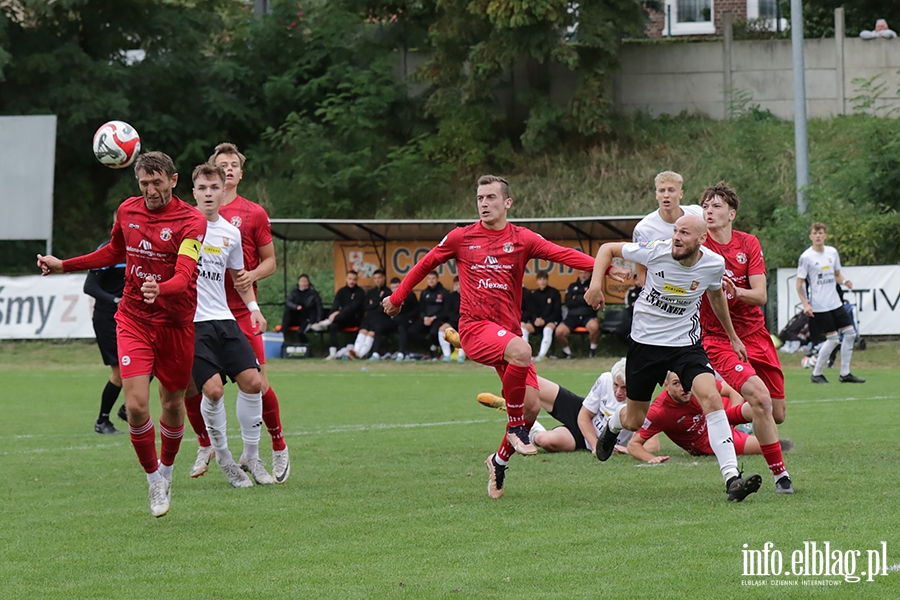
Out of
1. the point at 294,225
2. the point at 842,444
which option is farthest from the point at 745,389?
the point at 294,225

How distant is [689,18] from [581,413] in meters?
33.3

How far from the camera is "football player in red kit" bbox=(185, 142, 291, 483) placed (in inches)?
345

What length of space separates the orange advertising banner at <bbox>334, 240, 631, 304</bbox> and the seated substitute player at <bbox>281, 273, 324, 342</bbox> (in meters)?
1.38

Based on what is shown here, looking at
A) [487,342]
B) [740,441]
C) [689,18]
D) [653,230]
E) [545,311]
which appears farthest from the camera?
[689,18]

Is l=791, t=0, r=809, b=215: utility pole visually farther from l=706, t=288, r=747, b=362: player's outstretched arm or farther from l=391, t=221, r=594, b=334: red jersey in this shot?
l=706, t=288, r=747, b=362: player's outstretched arm

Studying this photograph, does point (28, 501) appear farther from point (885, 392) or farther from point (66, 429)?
point (885, 392)

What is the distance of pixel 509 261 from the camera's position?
331 inches

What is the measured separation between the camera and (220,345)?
27.9ft

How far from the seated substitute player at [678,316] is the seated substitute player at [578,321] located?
15460 mm

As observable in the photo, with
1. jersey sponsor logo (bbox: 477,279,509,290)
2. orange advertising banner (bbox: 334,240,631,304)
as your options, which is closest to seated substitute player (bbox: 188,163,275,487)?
jersey sponsor logo (bbox: 477,279,509,290)

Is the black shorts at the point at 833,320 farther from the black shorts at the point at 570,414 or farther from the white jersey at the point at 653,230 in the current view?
the white jersey at the point at 653,230

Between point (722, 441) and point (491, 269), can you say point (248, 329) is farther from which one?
point (722, 441)

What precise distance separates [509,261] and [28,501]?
3.58 meters

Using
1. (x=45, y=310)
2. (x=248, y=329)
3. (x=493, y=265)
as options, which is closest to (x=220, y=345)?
(x=248, y=329)
